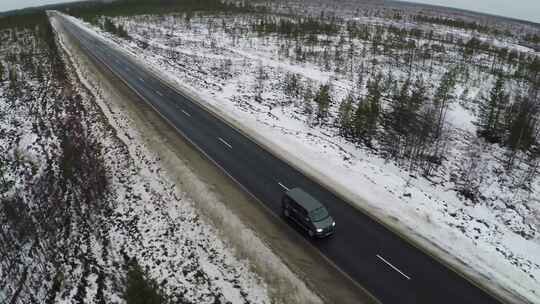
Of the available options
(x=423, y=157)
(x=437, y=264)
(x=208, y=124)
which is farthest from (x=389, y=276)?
(x=208, y=124)

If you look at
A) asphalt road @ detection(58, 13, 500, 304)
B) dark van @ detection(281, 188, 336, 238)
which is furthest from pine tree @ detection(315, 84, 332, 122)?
dark van @ detection(281, 188, 336, 238)

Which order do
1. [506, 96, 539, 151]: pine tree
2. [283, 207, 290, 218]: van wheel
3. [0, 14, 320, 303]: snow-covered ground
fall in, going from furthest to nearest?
[506, 96, 539, 151]: pine tree, [283, 207, 290, 218]: van wheel, [0, 14, 320, 303]: snow-covered ground

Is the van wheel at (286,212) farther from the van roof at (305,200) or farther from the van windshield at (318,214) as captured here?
the van windshield at (318,214)

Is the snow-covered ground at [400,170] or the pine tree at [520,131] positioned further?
the pine tree at [520,131]

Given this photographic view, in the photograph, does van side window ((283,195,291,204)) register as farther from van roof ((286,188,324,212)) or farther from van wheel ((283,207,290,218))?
van wheel ((283,207,290,218))

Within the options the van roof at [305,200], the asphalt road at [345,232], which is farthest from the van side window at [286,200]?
the asphalt road at [345,232]

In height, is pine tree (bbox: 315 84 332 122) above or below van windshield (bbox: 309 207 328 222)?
above
